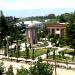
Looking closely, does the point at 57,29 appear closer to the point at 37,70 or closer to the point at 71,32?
the point at 71,32

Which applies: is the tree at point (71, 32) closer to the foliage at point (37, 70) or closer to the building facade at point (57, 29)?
the building facade at point (57, 29)

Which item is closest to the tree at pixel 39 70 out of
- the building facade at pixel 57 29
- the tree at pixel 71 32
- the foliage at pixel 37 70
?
the foliage at pixel 37 70

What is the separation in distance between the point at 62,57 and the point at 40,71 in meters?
17.1

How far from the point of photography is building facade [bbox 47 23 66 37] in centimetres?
5816

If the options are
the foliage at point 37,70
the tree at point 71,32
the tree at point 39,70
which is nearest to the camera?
the foliage at point 37,70

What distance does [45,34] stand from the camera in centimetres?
6331

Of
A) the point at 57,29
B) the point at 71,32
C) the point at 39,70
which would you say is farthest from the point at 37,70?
the point at 57,29

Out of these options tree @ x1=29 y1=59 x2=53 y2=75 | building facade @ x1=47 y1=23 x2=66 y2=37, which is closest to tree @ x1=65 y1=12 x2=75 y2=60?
building facade @ x1=47 y1=23 x2=66 y2=37

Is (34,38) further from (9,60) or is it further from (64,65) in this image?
(64,65)

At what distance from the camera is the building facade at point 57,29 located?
58156 millimetres

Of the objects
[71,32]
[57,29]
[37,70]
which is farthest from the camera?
[57,29]

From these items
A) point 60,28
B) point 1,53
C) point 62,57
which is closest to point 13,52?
point 1,53

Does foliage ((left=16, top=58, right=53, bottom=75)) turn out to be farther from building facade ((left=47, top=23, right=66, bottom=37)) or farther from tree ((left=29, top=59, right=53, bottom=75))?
building facade ((left=47, top=23, right=66, bottom=37))

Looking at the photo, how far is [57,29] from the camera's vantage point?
5978 cm
